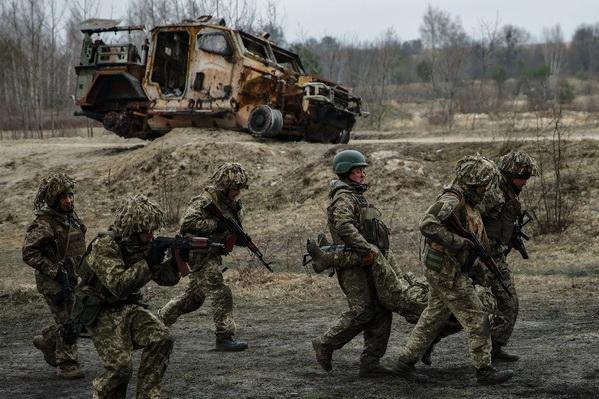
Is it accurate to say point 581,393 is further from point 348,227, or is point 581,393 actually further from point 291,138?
point 291,138

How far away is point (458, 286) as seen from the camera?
5.82 m

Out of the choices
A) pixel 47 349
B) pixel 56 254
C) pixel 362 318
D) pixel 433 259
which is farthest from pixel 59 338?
pixel 433 259

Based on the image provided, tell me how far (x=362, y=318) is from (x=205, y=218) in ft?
5.77

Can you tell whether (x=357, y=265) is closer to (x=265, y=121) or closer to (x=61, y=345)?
(x=61, y=345)

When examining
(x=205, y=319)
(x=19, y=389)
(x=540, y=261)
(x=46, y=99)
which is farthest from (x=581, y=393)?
(x=46, y=99)

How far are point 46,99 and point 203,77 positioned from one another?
33.6 m

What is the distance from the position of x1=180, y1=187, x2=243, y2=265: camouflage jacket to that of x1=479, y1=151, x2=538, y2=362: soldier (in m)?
2.18

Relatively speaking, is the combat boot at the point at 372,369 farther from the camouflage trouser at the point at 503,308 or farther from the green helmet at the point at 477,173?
the green helmet at the point at 477,173

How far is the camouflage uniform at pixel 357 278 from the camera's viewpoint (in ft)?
20.3

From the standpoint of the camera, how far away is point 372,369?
6.30m

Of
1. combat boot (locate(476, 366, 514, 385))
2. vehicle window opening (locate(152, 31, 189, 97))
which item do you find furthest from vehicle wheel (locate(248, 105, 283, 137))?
combat boot (locate(476, 366, 514, 385))

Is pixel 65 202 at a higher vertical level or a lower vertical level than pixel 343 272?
higher

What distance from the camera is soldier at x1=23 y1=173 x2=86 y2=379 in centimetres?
654

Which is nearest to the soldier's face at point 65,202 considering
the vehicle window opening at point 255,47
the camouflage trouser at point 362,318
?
the camouflage trouser at point 362,318
